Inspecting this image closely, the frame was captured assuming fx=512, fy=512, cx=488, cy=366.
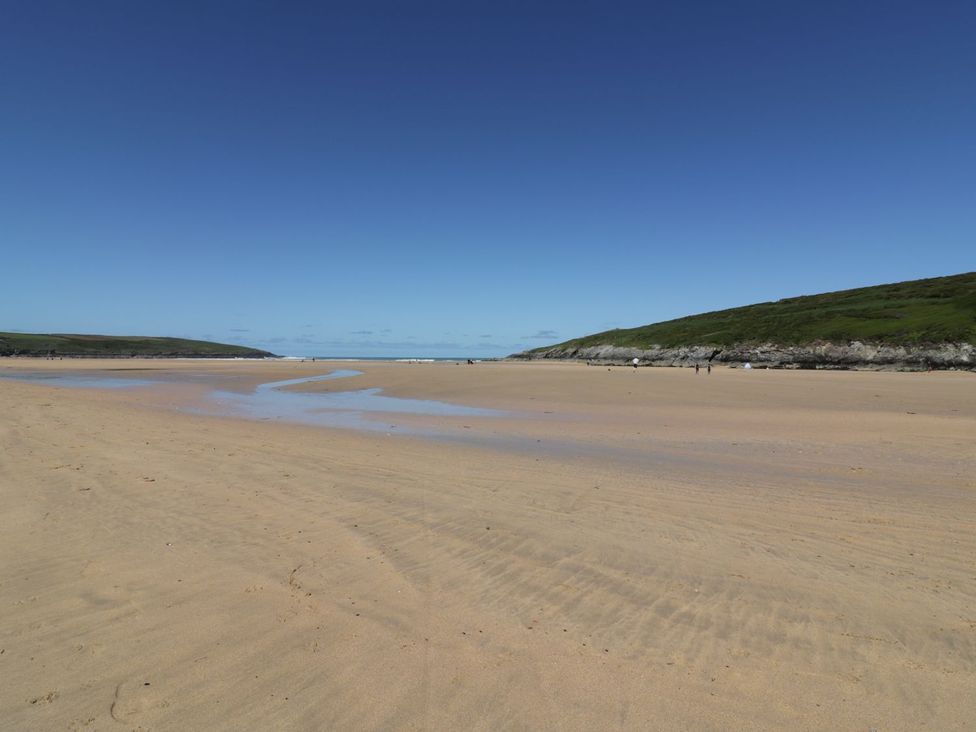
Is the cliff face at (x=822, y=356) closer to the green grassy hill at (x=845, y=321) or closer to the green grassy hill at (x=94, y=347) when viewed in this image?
the green grassy hill at (x=845, y=321)

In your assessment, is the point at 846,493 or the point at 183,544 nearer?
the point at 183,544

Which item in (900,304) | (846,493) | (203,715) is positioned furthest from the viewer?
(900,304)

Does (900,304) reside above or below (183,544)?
above

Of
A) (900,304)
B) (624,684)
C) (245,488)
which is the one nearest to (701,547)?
(624,684)

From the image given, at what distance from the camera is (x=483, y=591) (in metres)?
5.13

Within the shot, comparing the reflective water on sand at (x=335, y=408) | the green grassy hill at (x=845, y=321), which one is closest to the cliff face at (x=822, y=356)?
the green grassy hill at (x=845, y=321)

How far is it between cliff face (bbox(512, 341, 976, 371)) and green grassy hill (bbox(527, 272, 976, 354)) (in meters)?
1.69

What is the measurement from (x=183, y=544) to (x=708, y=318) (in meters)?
124

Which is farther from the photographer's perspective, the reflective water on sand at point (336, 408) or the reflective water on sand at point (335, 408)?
the reflective water on sand at point (336, 408)

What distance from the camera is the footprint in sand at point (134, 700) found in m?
3.32

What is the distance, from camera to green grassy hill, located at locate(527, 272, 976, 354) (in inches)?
2478

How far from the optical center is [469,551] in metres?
6.17

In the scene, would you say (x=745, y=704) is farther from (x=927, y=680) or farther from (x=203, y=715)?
(x=203, y=715)

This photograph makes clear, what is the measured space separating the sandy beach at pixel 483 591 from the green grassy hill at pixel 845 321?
6656cm
